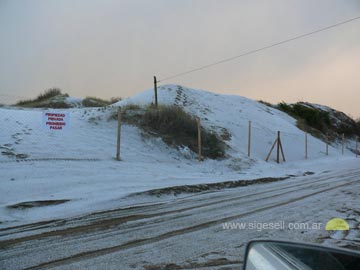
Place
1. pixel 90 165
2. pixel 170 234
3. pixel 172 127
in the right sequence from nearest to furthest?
pixel 170 234 → pixel 90 165 → pixel 172 127

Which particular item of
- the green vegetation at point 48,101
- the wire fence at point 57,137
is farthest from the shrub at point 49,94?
the wire fence at point 57,137

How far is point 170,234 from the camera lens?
21.8 ft

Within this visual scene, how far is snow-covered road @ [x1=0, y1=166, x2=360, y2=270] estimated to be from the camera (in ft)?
17.1

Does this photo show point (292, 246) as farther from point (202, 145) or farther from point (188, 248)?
point (202, 145)

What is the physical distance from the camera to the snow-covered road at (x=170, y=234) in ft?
17.1

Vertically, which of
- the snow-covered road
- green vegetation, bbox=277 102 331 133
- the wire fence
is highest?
green vegetation, bbox=277 102 331 133

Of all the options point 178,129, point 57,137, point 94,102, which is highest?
point 94,102

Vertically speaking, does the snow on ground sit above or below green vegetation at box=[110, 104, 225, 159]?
below

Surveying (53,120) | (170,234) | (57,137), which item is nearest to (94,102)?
(57,137)

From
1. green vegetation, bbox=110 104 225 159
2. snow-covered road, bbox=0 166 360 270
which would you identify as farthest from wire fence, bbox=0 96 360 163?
snow-covered road, bbox=0 166 360 270

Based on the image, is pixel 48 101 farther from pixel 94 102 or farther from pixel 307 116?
pixel 307 116

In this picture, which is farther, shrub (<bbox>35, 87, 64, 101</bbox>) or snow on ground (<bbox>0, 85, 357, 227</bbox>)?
shrub (<bbox>35, 87, 64, 101</bbox>)

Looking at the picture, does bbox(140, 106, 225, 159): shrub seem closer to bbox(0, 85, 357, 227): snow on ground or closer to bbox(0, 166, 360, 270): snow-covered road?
bbox(0, 85, 357, 227): snow on ground

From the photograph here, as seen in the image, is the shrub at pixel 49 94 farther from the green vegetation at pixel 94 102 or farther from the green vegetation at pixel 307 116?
the green vegetation at pixel 307 116
